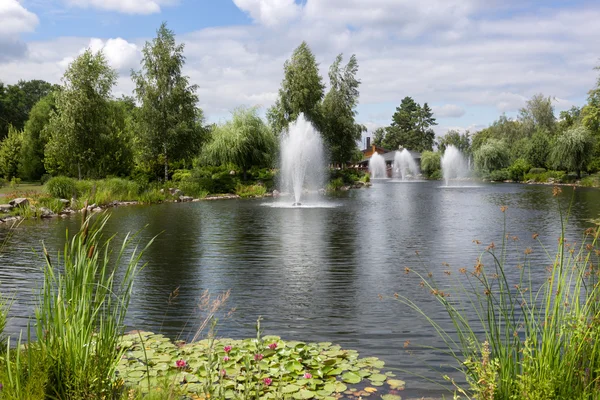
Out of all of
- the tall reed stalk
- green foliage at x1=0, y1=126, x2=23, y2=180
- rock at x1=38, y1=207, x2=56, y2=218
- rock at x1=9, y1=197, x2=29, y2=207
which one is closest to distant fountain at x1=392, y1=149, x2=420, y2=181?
green foliage at x1=0, y1=126, x2=23, y2=180

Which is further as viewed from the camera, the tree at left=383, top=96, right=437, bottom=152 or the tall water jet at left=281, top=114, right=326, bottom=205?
the tree at left=383, top=96, right=437, bottom=152

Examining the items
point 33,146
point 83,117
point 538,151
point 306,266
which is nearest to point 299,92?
point 83,117

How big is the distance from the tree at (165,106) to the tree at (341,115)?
49.7 ft

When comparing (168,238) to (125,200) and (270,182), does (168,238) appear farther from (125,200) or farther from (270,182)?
(270,182)

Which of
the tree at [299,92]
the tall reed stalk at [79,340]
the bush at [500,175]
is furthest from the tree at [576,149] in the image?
the tall reed stalk at [79,340]

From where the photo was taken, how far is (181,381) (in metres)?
5.14

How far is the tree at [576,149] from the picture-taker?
50656 mm

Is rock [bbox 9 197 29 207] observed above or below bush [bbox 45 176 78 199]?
below

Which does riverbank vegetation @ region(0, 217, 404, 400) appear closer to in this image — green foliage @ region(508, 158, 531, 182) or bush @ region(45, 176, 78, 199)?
bush @ region(45, 176, 78, 199)

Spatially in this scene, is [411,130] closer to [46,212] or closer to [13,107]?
[13,107]

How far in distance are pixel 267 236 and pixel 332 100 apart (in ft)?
122

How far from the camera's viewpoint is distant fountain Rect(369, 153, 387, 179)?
86.5 meters

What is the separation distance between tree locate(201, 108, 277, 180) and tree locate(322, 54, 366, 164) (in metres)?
7.59

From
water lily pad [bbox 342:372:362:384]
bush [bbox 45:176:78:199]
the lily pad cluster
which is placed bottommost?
water lily pad [bbox 342:372:362:384]
